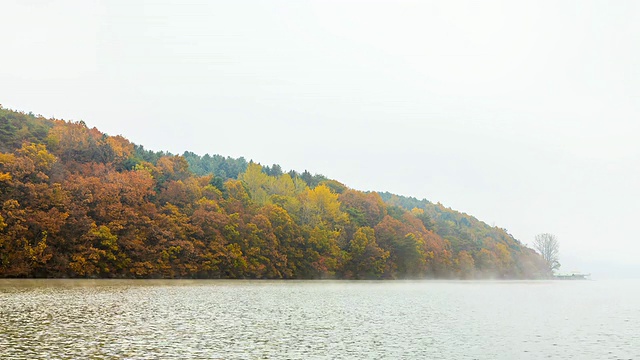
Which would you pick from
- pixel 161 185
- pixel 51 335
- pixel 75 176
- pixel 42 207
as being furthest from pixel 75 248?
pixel 51 335

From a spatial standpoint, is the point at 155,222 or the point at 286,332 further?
the point at 155,222

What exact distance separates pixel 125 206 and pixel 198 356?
8934 cm

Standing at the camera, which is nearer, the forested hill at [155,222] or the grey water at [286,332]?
the grey water at [286,332]

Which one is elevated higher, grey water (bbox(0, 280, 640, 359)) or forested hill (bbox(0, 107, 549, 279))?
forested hill (bbox(0, 107, 549, 279))

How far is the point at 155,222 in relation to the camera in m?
111

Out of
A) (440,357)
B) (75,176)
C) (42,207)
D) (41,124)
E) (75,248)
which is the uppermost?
(41,124)

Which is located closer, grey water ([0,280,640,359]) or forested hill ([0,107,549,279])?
grey water ([0,280,640,359])

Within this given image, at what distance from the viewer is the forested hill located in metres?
90.8

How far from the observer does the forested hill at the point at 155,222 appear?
90.8 meters

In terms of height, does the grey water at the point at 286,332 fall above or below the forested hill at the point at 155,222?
below

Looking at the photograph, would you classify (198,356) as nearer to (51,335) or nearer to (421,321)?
(51,335)

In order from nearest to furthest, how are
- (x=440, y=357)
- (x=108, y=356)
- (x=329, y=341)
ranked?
(x=108, y=356) < (x=440, y=357) < (x=329, y=341)

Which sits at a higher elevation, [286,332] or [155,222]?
[155,222]

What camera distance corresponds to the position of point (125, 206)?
106 m
